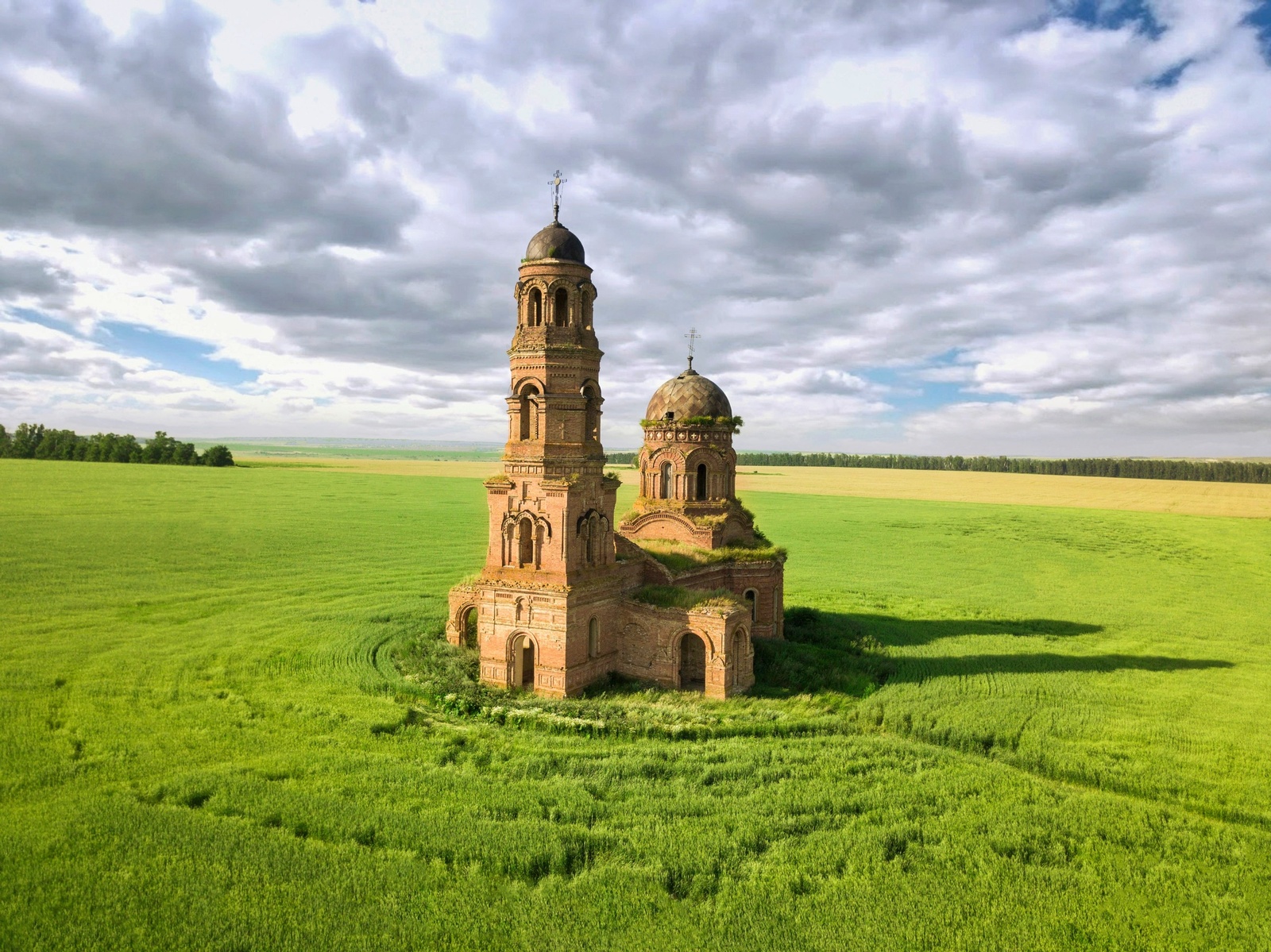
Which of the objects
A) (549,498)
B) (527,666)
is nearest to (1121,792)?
(527,666)

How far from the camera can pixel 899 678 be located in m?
24.2

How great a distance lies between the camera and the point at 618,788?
15680 mm

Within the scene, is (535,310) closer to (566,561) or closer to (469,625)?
(566,561)

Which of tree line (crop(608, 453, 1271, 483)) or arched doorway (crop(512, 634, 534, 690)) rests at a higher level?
tree line (crop(608, 453, 1271, 483))

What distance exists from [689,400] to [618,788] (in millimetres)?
18254

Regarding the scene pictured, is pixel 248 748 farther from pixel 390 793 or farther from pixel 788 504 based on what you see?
pixel 788 504

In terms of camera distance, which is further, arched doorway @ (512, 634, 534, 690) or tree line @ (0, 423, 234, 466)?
tree line @ (0, 423, 234, 466)

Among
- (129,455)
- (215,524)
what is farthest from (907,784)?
(129,455)

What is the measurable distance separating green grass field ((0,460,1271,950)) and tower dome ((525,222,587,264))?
13982mm

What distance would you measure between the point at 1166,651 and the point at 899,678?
42.8 feet

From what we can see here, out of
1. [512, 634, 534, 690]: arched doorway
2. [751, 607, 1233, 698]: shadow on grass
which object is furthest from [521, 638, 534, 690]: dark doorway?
[751, 607, 1233, 698]: shadow on grass

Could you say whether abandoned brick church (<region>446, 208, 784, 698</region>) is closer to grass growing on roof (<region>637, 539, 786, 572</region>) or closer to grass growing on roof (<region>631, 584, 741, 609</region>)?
grass growing on roof (<region>631, 584, 741, 609</region>)

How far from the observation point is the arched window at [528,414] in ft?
76.8

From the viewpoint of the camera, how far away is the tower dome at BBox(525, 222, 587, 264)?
23.2 meters
